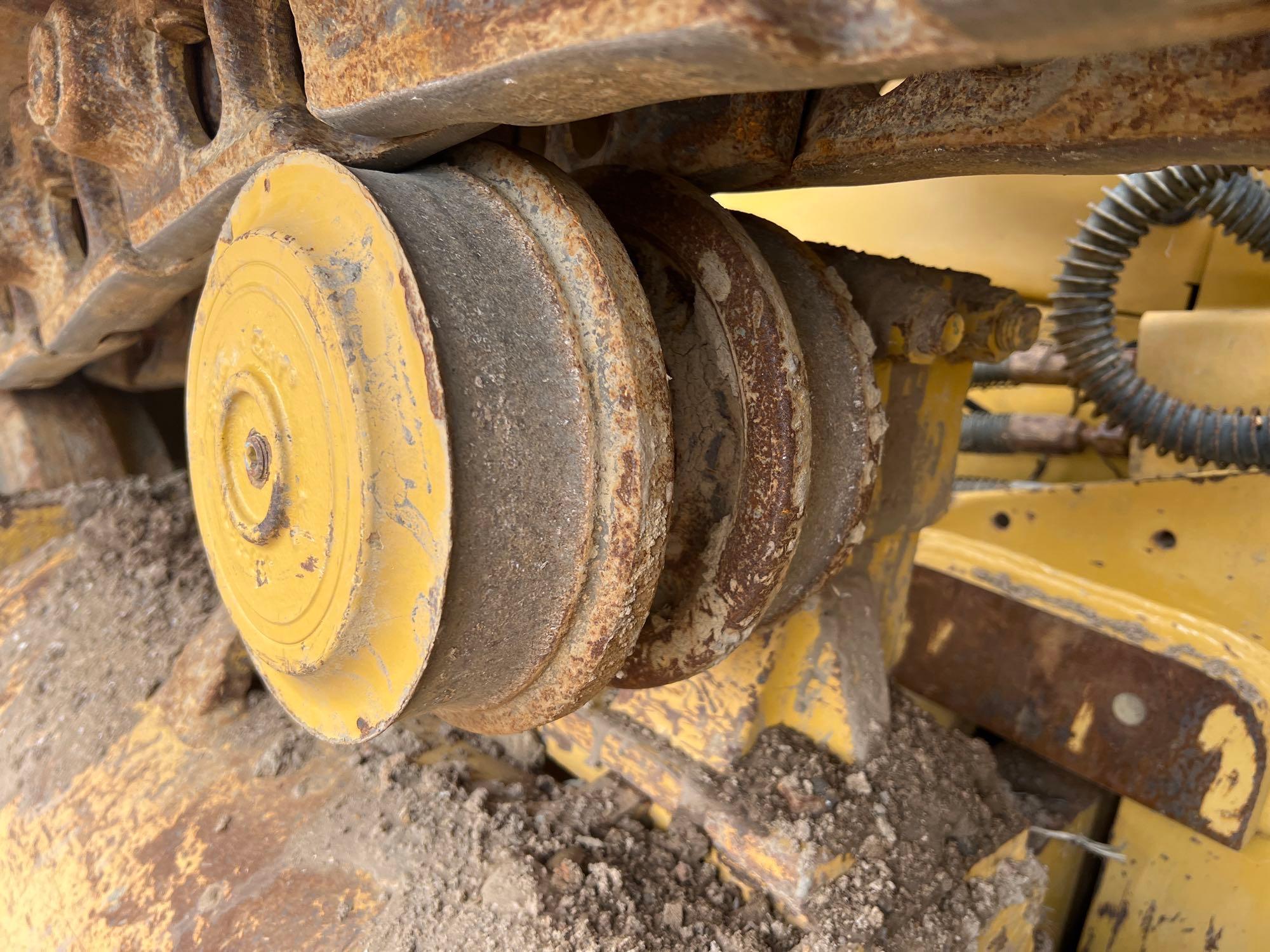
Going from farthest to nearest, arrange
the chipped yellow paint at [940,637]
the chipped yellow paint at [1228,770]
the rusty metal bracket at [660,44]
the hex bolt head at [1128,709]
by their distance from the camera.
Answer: the chipped yellow paint at [940,637] < the hex bolt head at [1128,709] < the chipped yellow paint at [1228,770] < the rusty metal bracket at [660,44]

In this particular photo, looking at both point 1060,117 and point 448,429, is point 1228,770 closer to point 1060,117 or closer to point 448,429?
point 1060,117

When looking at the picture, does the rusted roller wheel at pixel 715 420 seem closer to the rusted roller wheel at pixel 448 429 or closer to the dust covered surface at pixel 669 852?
the rusted roller wheel at pixel 448 429

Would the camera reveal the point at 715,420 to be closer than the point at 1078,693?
Yes

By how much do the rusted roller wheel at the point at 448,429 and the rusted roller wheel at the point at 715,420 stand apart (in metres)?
0.13

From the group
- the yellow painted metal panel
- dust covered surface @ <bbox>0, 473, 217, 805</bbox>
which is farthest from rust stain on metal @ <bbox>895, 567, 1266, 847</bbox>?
dust covered surface @ <bbox>0, 473, 217, 805</bbox>

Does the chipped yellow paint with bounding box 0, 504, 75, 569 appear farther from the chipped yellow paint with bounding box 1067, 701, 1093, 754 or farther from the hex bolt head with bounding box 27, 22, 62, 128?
the chipped yellow paint with bounding box 1067, 701, 1093, 754

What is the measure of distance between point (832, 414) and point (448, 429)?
0.40 m

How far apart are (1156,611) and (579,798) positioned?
32.7 inches

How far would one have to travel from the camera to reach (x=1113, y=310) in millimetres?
1323

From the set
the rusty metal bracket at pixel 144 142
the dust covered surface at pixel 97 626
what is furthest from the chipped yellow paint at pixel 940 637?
the dust covered surface at pixel 97 626

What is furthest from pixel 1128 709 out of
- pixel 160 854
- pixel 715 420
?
pixel 160 854

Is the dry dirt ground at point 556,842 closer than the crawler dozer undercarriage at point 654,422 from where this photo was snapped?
No

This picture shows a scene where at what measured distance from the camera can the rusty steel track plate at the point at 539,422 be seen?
57 cm

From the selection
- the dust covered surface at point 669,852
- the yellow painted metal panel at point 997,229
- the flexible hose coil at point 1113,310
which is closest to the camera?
the dust covered surface at point 669,852
